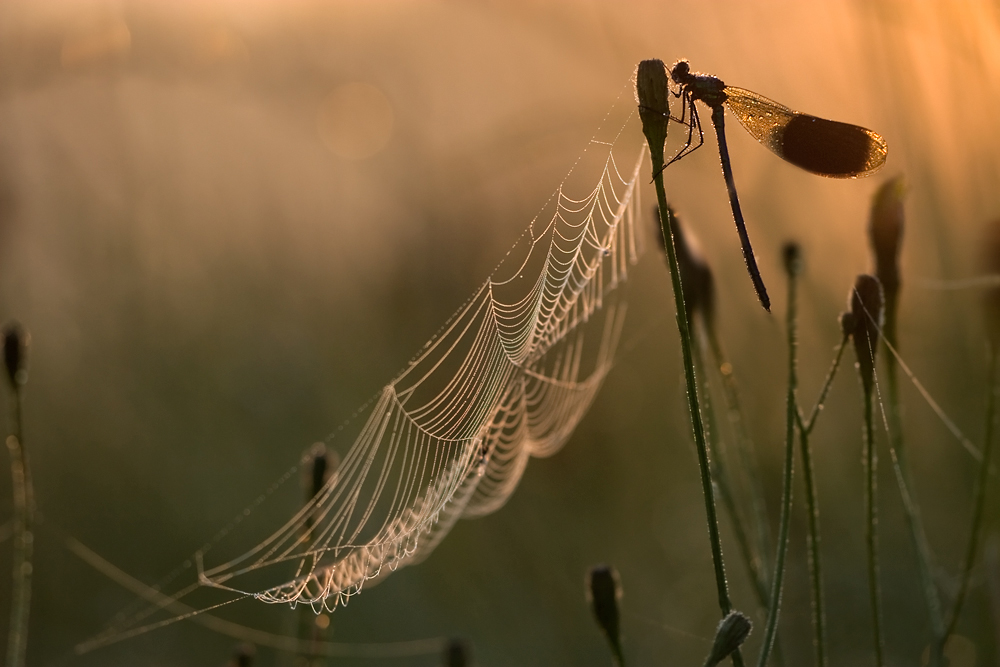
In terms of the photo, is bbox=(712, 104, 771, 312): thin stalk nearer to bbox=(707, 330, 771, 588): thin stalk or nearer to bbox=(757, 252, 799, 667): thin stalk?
bbox=(707, 330, 771, 588): thin stalk

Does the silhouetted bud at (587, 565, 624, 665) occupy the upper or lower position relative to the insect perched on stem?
lower

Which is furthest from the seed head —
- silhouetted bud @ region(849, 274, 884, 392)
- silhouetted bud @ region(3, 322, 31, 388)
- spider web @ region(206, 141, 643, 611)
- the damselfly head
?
silhouetted bud @ region(3, 322, 31, 388)

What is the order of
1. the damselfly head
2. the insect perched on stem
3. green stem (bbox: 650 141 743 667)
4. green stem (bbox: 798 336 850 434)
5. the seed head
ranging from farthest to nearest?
1. the damselfly head
2. the insect perched on stem
3. the seed head
4. green stem (bbox: 798 336 850 434)
5. green stem (bbox: 650 141 743 667)

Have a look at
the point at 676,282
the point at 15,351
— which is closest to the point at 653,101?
the point at 676,282

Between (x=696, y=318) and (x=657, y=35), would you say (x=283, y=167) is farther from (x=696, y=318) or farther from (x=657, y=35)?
(x=696, y=318)

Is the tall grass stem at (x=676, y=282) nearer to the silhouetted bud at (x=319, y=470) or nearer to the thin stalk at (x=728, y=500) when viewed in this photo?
the thin stalk at (x=728, y=500)

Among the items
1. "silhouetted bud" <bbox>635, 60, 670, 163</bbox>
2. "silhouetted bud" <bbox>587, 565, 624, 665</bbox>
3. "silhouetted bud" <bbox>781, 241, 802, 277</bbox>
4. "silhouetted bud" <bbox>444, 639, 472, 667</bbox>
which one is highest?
"silhouetted bud" <bbox>635, 60, 670, 163</bbox>

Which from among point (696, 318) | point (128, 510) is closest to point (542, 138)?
point (696, 318)
